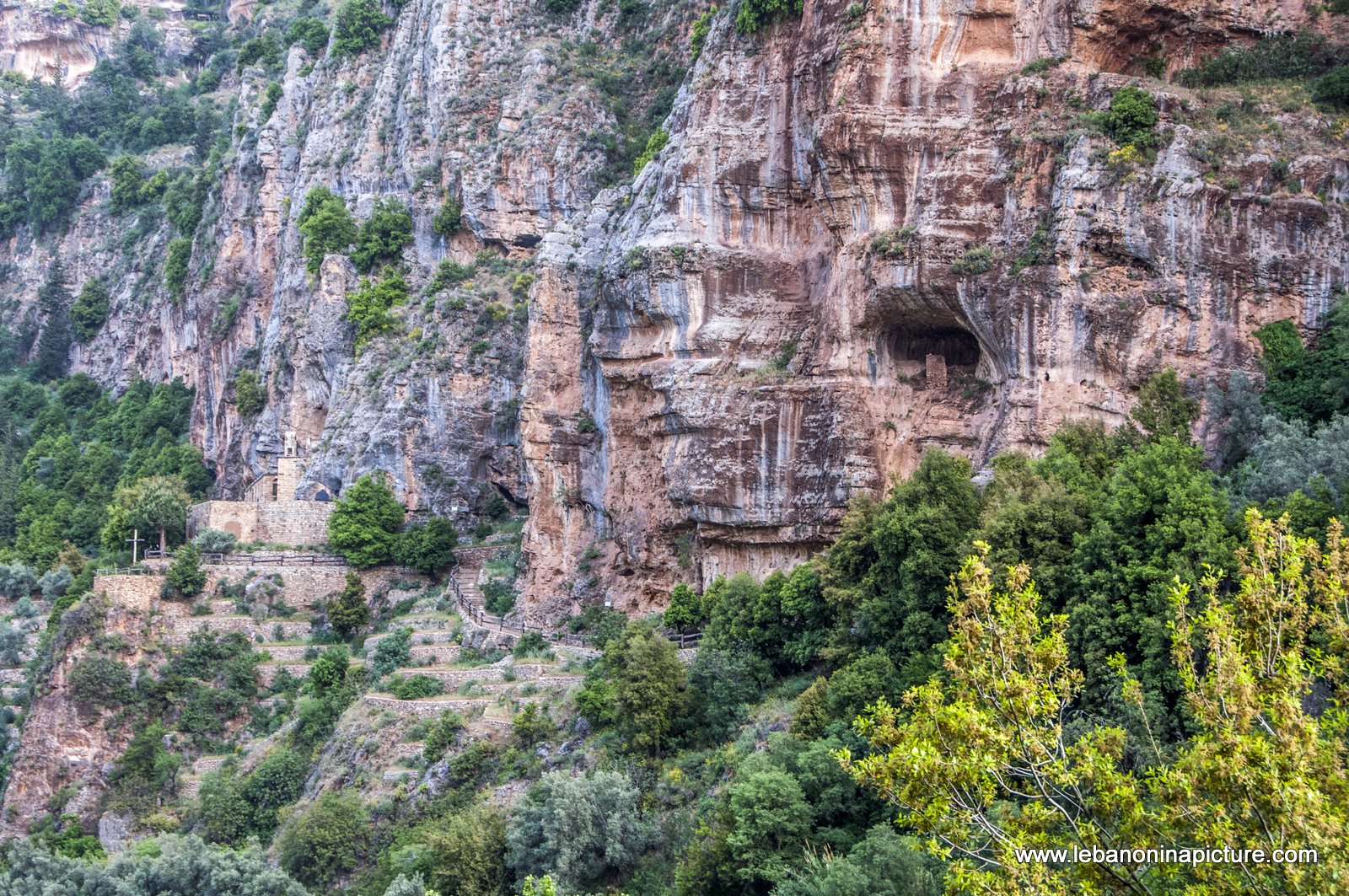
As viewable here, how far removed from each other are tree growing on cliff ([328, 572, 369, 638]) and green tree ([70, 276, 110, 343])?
41042mm

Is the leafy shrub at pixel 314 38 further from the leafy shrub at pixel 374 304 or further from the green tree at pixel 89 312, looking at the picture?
the green tree at pixel 89 312

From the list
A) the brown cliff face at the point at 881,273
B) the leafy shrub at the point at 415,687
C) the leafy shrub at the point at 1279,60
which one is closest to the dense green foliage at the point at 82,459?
the leafy shrub at the point at 415,687

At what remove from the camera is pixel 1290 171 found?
32.8 m

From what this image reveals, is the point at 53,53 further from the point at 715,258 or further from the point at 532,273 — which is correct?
the point at 715,258

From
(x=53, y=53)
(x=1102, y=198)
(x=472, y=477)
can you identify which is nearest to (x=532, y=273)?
(x=472, y=477)

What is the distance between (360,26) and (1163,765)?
60.9 metres

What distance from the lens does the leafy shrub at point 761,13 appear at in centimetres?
4097

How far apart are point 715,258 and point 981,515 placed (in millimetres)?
13855

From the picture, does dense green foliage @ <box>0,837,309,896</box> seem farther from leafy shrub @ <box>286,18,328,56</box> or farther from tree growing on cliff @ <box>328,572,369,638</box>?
leafy shrub @ <box>286,18,328,56</box>

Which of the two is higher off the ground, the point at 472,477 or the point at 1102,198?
the point at 1102,198

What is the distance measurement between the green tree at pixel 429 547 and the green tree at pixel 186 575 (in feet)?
21.7

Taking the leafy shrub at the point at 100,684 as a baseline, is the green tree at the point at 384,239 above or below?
above

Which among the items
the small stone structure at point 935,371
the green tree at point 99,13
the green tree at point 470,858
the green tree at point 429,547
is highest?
the green tree at point 99,13

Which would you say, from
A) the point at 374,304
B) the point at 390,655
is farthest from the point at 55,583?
the point at 390,655
